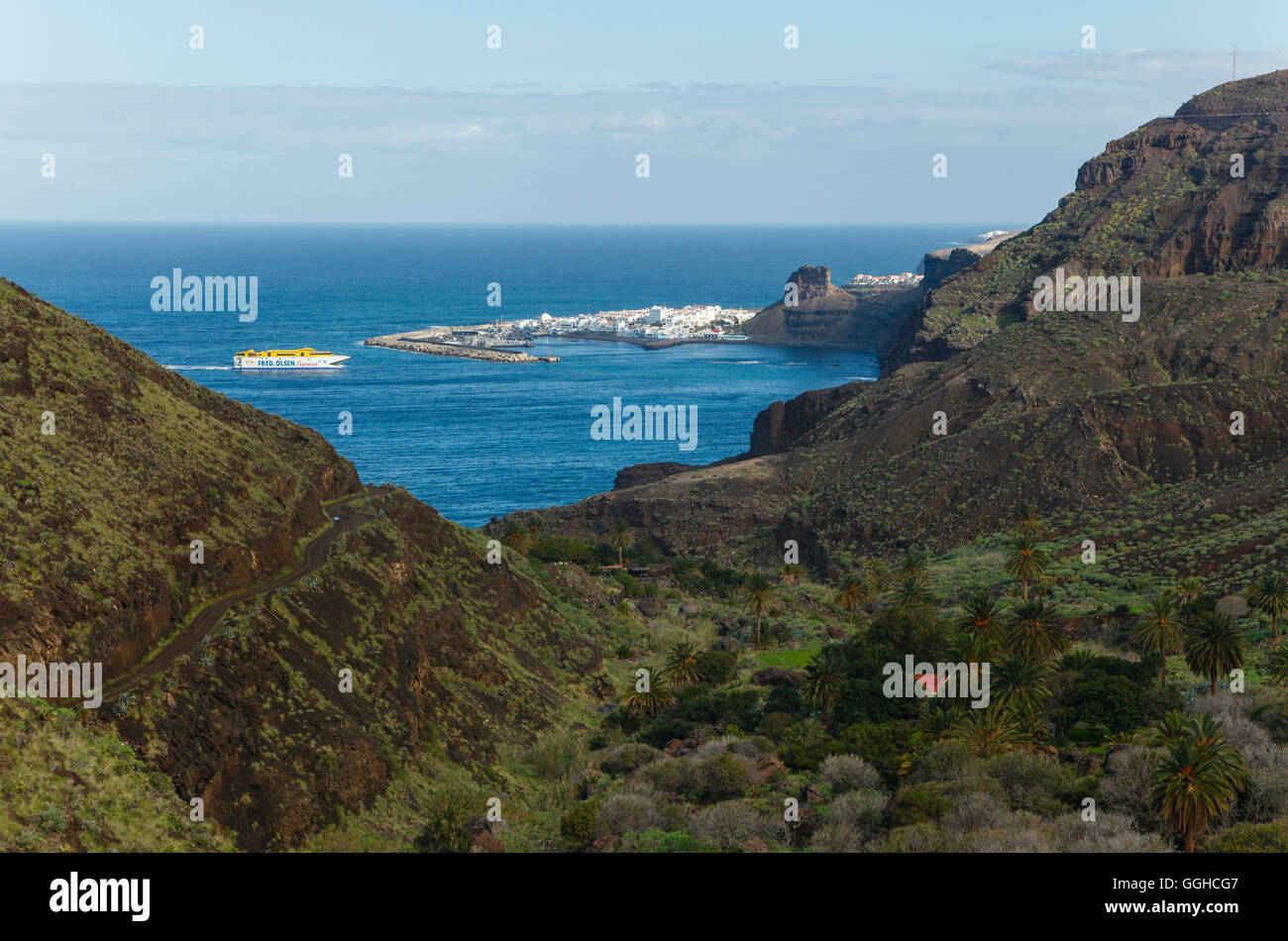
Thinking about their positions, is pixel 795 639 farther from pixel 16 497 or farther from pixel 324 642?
pixel 16 497

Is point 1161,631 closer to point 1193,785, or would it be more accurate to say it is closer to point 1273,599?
point 1273,599

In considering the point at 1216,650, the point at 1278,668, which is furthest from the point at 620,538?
the point at 1278,668

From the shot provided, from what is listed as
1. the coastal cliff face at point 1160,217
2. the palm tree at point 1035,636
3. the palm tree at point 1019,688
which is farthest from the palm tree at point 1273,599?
the coastal cliff face at point 1160,217

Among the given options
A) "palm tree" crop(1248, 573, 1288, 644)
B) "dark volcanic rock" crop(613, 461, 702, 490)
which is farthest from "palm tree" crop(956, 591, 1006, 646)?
"dark volcanic rock" crop(613, 461, 702, 490)

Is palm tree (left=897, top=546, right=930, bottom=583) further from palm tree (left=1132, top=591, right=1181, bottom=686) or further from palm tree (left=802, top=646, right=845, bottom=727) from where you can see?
palm tree (left=802, top=646, right=845, bottom=727)

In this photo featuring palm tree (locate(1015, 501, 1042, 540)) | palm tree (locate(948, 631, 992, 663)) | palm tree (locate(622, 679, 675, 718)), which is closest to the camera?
palm tree (locate(948, 631, 992, 663))

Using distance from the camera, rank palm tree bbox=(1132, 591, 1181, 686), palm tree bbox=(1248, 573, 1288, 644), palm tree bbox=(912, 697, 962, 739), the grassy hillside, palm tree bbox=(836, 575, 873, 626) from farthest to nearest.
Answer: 1. palm tree bbox=(836, 575, 873, 626)
2. palm tree bbox=(1248, 573, 1288, 644)
3. palm tree bbox=(1132, 591, 1181, 686)
4. palm tree bbox=(912, 697, 962, 739)
5. the grassy hillside
